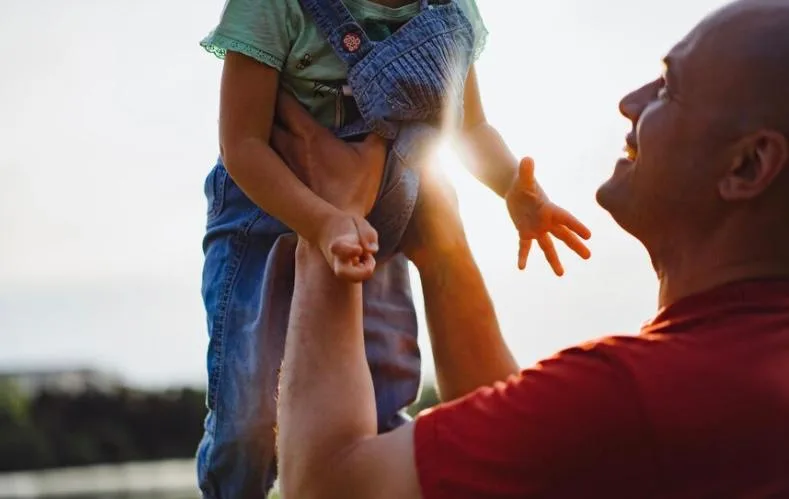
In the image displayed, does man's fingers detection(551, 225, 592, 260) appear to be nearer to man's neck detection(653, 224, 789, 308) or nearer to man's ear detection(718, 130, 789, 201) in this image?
man's neck detection(653, 224, 789, 308)

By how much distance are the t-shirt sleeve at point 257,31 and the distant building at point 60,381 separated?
5118cm

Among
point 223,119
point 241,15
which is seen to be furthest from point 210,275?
point 241,15

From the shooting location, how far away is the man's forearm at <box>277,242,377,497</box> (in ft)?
9.63

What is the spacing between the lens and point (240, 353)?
3.48 m

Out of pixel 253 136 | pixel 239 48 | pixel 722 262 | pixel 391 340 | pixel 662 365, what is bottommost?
pixel 391 340

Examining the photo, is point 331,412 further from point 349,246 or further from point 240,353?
point 240,353

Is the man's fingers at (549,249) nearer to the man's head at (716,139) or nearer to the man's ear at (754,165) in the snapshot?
the man's head at (716,139)

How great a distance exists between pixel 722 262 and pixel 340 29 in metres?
0.99

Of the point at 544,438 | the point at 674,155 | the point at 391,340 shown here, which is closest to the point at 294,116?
the point at 391,340

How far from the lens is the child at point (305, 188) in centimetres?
331

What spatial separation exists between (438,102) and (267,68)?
0.41 metres

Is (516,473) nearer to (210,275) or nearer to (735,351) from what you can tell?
(735,351)

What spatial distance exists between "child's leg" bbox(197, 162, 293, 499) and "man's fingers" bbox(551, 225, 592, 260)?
2.17 feet

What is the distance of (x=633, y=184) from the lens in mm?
3020
